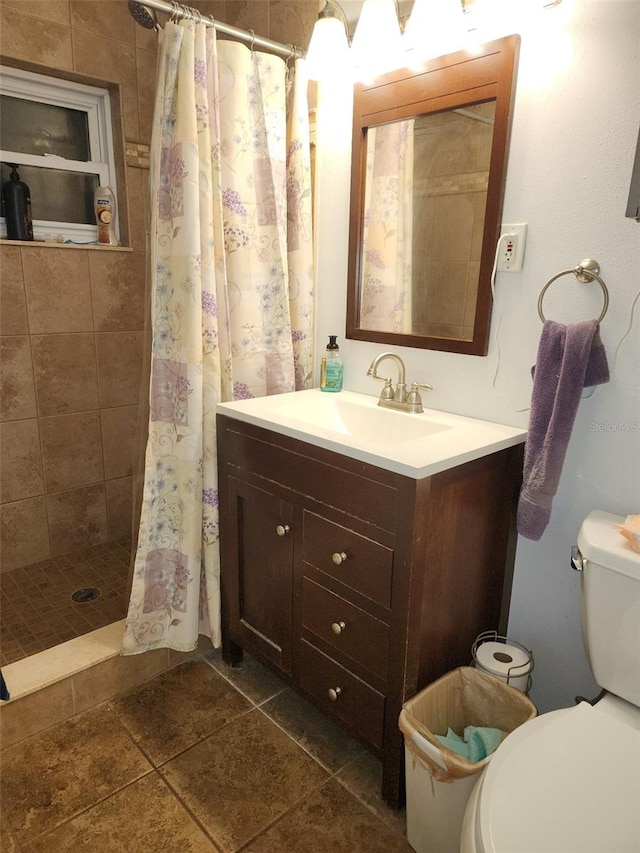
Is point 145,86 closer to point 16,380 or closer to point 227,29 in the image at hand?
point 227,29

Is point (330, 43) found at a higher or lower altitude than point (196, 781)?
higher

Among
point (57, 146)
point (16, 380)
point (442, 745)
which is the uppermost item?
point (57, 146)

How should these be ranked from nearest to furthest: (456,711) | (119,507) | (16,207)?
(456,711) → (16,207) → (119,507)

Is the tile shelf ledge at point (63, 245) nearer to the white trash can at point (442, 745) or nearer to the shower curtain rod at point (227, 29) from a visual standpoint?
the shower curtain rod at point (227, 29)

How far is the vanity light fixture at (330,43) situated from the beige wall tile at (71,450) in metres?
1.60

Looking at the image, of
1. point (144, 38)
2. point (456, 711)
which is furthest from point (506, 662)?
point (144, 38)

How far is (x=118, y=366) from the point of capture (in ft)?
7.87

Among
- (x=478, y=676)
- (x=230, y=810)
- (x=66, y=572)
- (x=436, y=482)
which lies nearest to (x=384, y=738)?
(x=478, y=676)

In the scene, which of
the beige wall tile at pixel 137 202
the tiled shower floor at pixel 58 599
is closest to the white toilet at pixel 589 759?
the tiled shower floor at pixel 58 599

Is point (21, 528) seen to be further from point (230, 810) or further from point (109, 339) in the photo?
point (230, 810)

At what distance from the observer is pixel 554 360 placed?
1.24 m

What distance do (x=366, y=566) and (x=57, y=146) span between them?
6.78 ft

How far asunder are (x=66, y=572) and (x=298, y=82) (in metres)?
2.02

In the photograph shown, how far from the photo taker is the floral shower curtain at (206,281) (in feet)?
4.94
